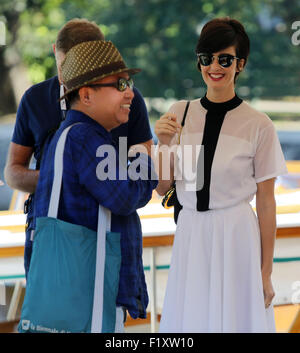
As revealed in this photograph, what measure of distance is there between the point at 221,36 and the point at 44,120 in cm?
71

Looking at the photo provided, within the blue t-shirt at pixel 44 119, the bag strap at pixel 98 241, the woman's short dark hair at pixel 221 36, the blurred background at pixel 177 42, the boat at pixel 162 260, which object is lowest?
the bag strap at pixel 98 241

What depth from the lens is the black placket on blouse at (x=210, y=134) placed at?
7.04 ft

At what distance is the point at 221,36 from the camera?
6.97 ft

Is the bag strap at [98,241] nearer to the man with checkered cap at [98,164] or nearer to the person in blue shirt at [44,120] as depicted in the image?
the man with checkered cap at [98,164]

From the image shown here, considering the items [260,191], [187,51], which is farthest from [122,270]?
[187,51]

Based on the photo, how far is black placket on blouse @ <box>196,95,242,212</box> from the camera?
2145 mm

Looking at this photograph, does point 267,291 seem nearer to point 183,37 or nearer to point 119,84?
point 119,84

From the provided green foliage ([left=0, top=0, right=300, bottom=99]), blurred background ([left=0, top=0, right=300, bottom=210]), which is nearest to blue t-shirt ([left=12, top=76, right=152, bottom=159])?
blurred background ([left=0, top=0, right=300, bottom=210])

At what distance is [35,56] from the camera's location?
14492 millimetres

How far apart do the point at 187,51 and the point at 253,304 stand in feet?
45.8

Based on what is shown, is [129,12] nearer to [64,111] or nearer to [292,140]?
[292,140]

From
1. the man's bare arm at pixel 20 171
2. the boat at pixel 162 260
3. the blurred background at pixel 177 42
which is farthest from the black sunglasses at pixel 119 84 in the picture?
the blurred background at pixel 177 42

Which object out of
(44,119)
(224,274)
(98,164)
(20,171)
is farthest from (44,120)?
(224,274)

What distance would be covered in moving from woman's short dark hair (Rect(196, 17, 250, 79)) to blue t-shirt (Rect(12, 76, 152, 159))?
402 millimetres
